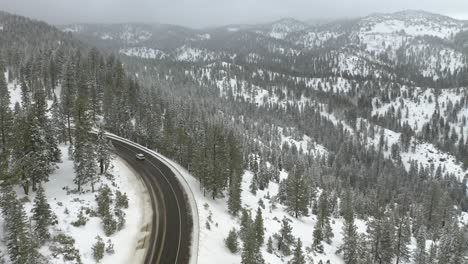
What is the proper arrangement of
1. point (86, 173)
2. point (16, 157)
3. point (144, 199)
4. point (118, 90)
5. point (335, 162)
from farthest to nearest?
point (335, 162) < point (118, 90) < point (144, 199) < point (86, 173) < point (16, 157)

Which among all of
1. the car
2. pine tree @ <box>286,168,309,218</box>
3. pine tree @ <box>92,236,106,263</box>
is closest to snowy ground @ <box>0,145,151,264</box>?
pine tree @ <box>92,236,106,263</box>

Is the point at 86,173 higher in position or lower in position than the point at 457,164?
higher

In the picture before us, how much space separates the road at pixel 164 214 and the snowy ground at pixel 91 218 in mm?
1328

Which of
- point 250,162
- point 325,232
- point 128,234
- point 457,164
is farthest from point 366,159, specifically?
point 128,234

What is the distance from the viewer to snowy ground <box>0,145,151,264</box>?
3275 cm

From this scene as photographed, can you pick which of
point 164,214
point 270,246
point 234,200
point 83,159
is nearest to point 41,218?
point 83,159

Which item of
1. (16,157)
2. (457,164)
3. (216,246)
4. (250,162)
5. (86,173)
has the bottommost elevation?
(457,164)

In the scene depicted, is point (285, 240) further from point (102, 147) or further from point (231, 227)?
point (102, 147)

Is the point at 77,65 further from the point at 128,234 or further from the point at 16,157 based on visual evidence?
the point at 128,234

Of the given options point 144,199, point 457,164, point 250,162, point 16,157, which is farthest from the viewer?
point 457,164

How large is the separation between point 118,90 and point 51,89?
24.2 m

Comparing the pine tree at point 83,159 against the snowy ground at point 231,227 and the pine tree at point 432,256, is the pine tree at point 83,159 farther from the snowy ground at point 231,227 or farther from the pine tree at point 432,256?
the pine tree at point 432,256

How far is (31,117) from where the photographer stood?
3838 centimetres

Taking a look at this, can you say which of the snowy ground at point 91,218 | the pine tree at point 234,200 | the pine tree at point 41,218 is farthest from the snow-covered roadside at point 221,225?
the pine tree at point 41,218
